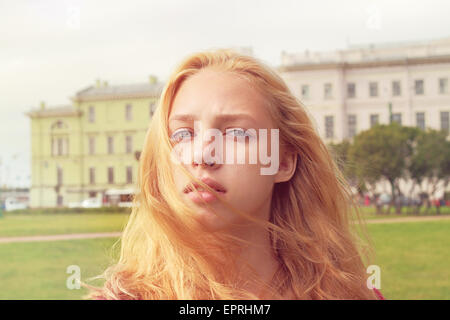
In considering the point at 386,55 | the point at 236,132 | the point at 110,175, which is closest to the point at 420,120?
the point at 386,55

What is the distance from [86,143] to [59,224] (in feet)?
14.0

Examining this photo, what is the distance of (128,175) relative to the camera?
4.32 m

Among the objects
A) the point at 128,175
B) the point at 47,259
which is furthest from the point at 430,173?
the point at 47,259

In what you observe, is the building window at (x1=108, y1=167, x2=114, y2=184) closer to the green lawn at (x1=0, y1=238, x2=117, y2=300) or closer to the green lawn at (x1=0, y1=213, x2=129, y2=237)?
the green lawn at (x1=0, y1=238, x2=117, y2=300)

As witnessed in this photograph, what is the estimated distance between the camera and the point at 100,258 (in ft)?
15.5

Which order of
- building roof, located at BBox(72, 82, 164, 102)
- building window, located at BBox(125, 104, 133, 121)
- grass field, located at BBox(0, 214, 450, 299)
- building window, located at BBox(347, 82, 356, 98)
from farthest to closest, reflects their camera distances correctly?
building window, located at BBox(347, 82, 356, 98)
grass field, located at BBox(0, 214, 450, 299)
building roof, located at BBox(72, 82, 164, 102)
building window, located at BBox(125, 104, 133, 121)

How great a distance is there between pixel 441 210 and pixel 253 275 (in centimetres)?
709

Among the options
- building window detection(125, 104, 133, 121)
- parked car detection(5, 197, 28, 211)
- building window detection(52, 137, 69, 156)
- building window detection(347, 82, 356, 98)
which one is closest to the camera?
building window detection(125, 104, 133, 121)

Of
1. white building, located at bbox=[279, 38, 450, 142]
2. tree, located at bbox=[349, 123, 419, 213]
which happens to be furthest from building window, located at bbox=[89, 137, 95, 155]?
tree, located at bbox=[349, 123, 419, 213]

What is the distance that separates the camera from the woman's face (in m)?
0.52

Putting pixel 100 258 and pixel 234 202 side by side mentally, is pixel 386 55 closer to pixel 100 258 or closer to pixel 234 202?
pixel 100 258

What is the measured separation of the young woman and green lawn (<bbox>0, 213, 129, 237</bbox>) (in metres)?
5.72

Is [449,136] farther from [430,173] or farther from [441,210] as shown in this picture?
[441,210]
